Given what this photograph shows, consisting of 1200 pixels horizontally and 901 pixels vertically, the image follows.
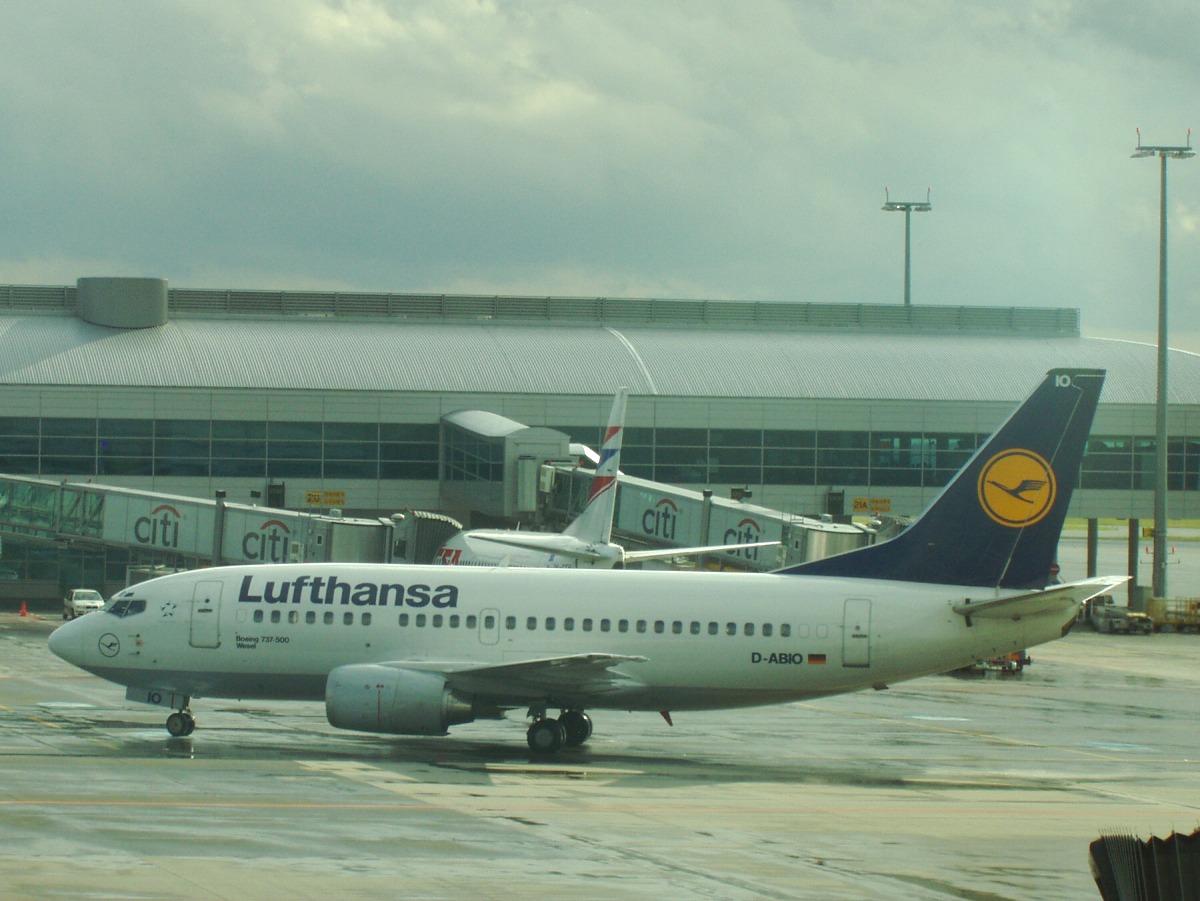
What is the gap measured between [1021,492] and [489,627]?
11572 millimetres

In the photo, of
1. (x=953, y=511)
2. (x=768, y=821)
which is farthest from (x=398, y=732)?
(x=953, y=511)

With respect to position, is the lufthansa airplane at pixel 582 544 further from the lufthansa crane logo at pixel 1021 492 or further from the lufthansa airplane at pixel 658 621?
the lufthansa crane logo at pixel 1021 492

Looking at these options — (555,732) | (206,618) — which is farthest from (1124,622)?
(206,618)

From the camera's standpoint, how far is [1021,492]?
32.7 m

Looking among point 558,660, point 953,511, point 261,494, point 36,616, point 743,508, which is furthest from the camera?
point 261,494

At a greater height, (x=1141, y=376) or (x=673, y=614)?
(x=1141, y=376)

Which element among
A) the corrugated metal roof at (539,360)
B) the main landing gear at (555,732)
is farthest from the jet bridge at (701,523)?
the main landing gear at (555,732)

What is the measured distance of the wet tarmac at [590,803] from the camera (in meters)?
19.6

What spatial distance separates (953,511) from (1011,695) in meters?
16.9

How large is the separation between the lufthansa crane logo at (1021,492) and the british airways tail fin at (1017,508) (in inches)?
0.8

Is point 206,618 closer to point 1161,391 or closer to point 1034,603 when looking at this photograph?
point 1034,603

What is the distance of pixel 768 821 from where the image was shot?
81.2 feet

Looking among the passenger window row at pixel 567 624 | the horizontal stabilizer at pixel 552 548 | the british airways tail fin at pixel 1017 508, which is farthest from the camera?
the horizontal stabilizer at pixel 552 548

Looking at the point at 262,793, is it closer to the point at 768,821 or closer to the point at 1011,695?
the point at 768,821
